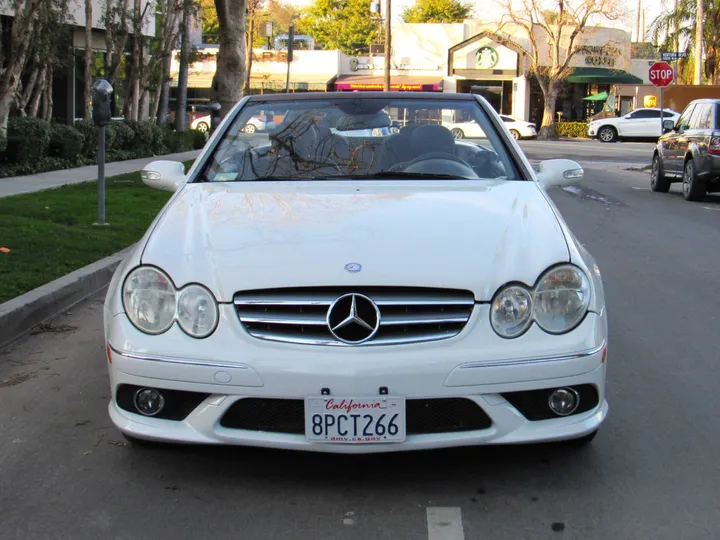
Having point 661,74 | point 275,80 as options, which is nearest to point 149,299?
point 661,74

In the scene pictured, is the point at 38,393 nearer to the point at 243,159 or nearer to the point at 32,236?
the point at 243,159

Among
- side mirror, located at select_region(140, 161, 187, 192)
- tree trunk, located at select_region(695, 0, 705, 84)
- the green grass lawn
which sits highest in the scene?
tree trunk, located at select_region(695, 0, 705, 84)

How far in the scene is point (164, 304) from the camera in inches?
136

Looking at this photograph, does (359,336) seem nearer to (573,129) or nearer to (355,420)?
(355,420)

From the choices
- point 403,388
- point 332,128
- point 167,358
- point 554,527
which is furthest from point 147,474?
point 332,128

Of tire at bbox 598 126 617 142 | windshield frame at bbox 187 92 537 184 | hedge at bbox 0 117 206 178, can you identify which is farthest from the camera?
tire at bbox 598 126 617 142

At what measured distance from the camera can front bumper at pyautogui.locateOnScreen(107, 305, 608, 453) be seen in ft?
10.6

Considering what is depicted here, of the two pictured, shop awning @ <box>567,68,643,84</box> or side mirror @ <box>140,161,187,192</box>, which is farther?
shop awning @ <box>567,68,643,84</box>

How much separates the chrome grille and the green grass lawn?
3.46m

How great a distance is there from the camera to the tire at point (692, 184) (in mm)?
14609

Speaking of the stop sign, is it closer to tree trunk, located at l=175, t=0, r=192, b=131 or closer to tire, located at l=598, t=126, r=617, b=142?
tree trunk, located at l=175, t=0, r=192, b=131

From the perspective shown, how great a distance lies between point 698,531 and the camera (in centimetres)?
319

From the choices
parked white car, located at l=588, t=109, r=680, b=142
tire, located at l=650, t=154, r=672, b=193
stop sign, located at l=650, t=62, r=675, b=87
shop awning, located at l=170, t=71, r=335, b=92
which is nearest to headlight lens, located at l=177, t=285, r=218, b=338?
tire, located at l=650, t=154, r=672, b=193

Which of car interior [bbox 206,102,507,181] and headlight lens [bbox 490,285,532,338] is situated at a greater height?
car interior [bbox 206,102,507,181]
